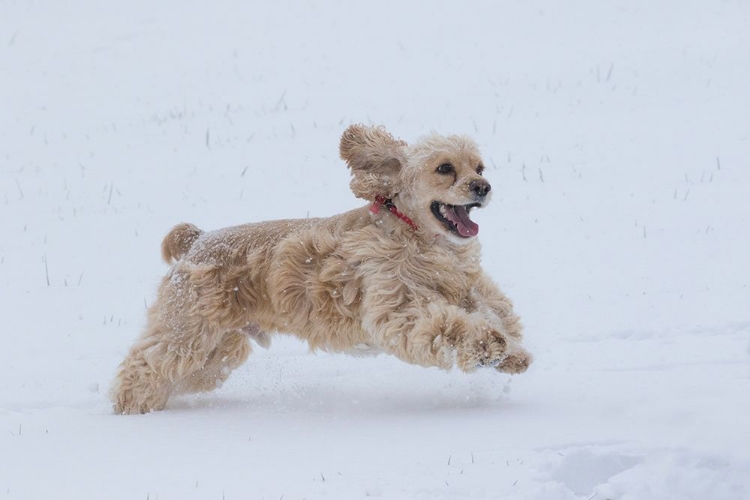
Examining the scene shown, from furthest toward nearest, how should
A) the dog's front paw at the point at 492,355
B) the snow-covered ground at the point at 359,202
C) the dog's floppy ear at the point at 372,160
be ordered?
1. the dog's floppy ear at the point at 372,160
2. the dog's front paw at the point at 492,355
3. the snow-covered ground at the point at 359,202

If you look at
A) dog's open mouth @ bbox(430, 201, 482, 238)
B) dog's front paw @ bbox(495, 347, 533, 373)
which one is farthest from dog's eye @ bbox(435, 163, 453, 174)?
dog's front paw @ bbox(495, 347, 533, 373)

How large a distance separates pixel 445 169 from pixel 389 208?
39 centimetres

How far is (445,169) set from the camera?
213 inches

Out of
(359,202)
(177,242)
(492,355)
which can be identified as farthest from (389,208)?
(359,202)

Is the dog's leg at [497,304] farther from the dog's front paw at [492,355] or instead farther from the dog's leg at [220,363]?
the dog's leg at [220,363]

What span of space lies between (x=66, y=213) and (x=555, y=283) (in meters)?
5.48

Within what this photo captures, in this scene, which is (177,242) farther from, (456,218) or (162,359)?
(456,218)

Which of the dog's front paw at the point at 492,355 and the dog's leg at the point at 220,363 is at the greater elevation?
the dog's front paw at the point at 492,355

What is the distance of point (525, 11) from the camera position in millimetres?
17969

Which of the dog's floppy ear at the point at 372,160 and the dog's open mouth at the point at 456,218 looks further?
the dog's floppy ear at the point at 372,160

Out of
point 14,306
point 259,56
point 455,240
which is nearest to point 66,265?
point 14,306

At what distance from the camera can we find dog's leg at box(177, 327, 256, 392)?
606 cm

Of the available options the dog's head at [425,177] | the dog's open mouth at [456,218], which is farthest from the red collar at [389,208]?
the dog's open mouth at [456,218]

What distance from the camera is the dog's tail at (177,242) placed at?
6.11 m
